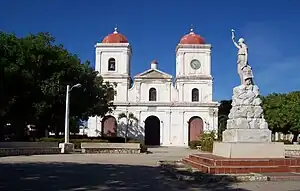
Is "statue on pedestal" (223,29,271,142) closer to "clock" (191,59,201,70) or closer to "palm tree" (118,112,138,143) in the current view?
"palm tree" (118,112,138,143)

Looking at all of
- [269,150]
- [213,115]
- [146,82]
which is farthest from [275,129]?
[269,150]

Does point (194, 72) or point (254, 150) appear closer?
point (254, 150)

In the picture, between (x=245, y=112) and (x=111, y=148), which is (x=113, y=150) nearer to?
(x=111, y=148)

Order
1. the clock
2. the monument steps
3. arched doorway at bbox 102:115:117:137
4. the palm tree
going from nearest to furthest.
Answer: the monument steps → the palm tree → arched doorway at bbox 102:115:117:137 → the clock

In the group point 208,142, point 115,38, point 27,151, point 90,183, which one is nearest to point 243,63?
point 90,183

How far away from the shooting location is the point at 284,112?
5128 cm

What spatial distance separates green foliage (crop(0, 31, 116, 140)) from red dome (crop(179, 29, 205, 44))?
23.2m

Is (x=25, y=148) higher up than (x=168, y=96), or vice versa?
(x=168, y=96)

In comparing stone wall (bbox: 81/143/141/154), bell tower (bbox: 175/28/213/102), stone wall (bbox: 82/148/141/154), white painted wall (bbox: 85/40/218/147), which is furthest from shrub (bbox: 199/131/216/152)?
bell tower (bbox: 175/28/213/102)

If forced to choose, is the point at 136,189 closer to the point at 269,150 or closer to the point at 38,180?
the point at 38,180

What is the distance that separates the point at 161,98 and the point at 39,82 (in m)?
27.3

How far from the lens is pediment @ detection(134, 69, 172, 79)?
198 ft

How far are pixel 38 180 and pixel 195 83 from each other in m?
48.4

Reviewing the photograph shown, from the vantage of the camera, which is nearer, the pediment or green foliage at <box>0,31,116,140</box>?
green foliage at <box>0,31,116,140</box>
